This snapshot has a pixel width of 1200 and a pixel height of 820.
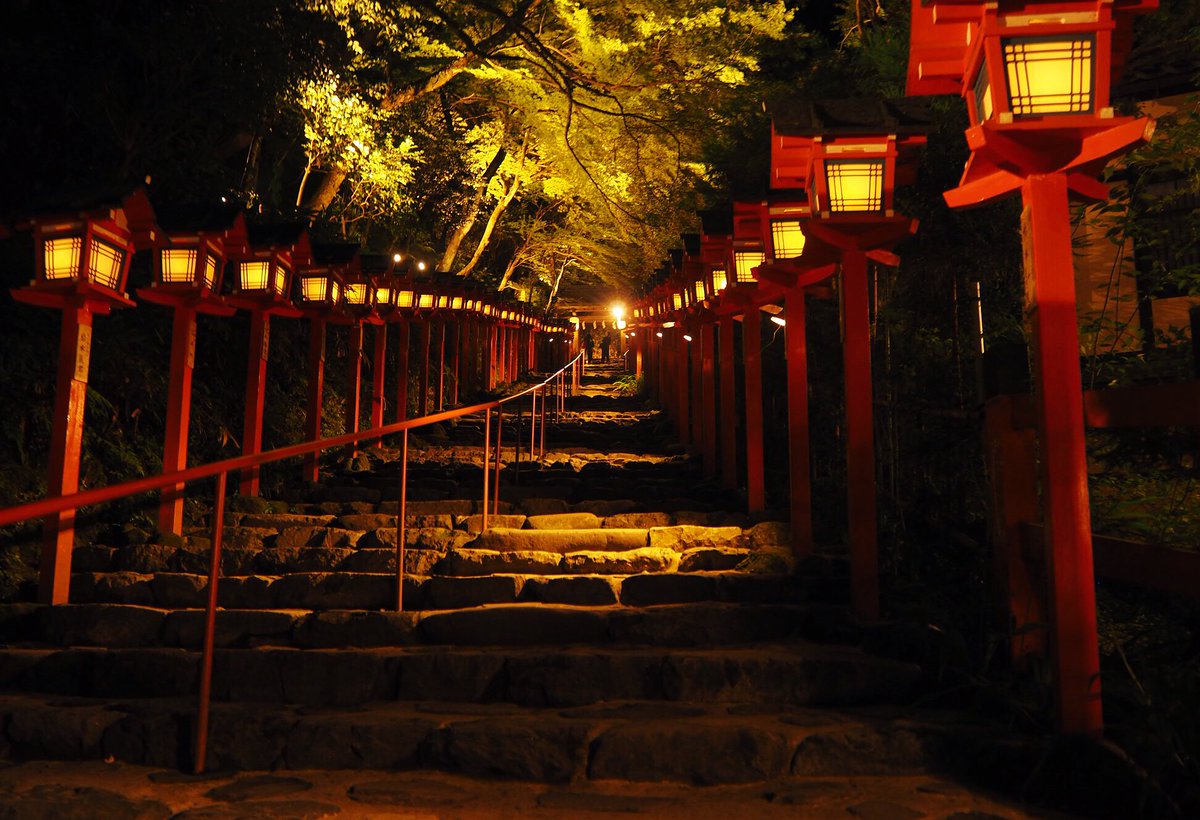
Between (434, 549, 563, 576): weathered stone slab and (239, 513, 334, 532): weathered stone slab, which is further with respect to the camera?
(239, 513, 334, 532): weathered stone slab

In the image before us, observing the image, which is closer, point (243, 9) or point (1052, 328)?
point (1052, 328)

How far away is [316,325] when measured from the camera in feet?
30.3

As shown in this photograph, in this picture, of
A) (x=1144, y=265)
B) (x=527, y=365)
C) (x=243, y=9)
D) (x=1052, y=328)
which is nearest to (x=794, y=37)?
(x=1144, y=265)

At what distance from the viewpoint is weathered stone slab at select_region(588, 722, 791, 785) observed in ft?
11.8

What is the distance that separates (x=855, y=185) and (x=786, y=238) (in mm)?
1478

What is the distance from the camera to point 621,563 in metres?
5.91

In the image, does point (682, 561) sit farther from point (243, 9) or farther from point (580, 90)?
point (580, 90)

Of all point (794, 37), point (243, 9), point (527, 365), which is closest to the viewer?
Result: point (243, 9)

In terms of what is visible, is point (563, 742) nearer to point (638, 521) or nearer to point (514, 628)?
point (514, 628)

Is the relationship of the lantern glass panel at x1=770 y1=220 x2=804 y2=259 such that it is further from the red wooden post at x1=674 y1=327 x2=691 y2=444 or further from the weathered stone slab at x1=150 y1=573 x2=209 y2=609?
the red wooden post at x1=674 y1=327 x2=691 y2=444

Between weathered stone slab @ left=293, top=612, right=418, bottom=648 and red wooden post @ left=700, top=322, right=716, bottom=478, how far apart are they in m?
5.20

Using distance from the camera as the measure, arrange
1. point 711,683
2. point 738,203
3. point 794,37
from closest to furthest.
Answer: point 711,683 < point 738,203 < point 794,37

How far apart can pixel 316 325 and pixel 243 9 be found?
→ 128 inches

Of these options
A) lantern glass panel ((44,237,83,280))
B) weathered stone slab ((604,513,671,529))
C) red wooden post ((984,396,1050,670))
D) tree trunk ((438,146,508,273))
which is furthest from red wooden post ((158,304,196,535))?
tree trunk ((438,146,508,273))
